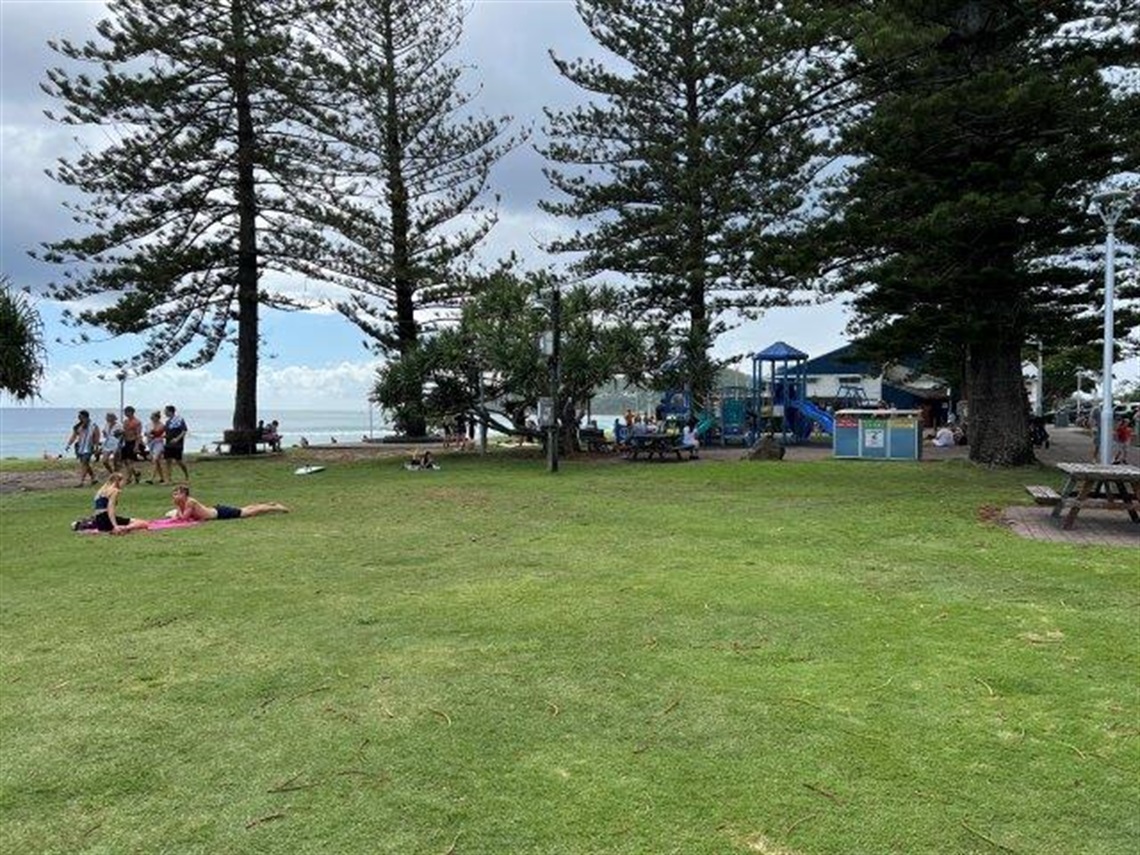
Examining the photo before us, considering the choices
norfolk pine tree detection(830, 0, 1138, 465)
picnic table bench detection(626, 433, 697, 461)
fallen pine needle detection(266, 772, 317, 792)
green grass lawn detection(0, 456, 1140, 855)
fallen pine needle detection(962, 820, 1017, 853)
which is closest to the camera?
fallen pine needle detection(962, 820, 1017, 853)

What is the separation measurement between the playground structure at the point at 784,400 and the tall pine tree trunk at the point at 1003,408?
870cm

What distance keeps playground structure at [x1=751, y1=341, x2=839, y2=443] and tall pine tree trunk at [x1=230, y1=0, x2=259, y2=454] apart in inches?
513

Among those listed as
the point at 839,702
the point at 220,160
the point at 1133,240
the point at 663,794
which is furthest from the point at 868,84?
the point at 220,160

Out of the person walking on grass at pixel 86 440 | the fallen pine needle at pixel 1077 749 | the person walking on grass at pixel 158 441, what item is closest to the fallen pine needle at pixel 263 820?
the fallen pine needle at pixel 1077 749

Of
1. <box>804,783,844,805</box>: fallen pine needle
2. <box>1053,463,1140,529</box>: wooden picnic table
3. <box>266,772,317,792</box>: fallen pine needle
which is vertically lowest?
<box>266,772,317,792</box>: fallen pine needle

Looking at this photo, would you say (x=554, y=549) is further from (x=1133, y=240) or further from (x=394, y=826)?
(x=1133, y=240)

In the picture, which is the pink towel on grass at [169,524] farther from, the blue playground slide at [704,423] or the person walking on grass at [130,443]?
the blue playground slide at [704,423]

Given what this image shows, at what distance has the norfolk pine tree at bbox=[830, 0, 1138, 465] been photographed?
40.0 feet

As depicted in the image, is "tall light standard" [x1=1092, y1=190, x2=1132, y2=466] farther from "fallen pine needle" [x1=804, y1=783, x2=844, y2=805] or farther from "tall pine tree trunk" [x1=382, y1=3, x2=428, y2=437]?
"tall pine tree trunk" [x1=382, y1=3, x2=428, y2=437]

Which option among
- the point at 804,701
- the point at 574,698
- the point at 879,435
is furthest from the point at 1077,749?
the point at 879,435

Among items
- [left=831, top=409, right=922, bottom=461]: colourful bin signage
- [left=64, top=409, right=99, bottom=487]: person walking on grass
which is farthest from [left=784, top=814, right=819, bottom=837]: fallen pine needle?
[left=831, top=409, right=922, bottom=461]: colourful bin signage

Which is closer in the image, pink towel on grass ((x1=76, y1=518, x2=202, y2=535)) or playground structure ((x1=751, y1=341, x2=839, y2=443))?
pink towel on grass ((x1=76, y1=518, x2=202, y2=535))

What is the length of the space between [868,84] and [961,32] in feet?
5.11

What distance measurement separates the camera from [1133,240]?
1590 cm
